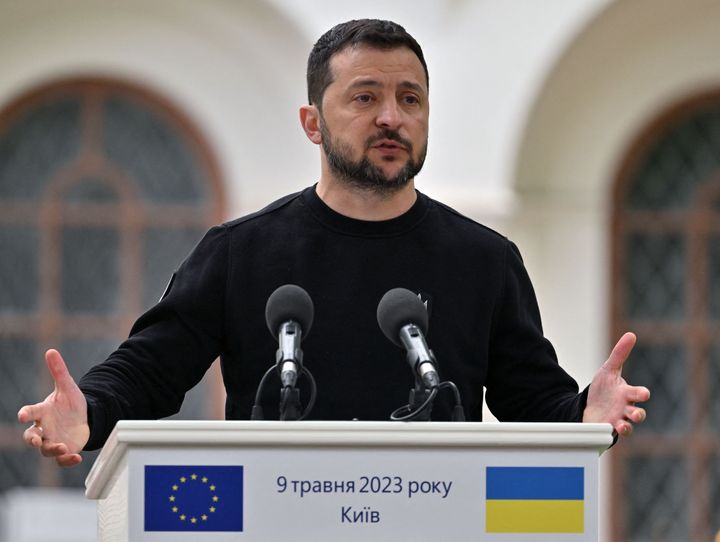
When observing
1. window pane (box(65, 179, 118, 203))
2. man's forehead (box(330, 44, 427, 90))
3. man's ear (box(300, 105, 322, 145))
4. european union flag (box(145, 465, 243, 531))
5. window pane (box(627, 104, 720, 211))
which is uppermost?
window pane (box(627, 104, 720, 211))

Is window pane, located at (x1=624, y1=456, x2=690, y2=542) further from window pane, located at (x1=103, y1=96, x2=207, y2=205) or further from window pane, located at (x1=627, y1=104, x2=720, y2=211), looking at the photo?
window pane, located at (x1=103, y1=96, x2=207, y2=205)

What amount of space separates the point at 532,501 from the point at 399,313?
17.4 inches

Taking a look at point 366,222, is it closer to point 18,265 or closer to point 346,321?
point 346,321

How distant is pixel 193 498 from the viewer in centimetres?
288

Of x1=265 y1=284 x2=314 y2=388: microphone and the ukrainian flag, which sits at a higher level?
x1=265 y1=284 x2=314 y2=388: microphone

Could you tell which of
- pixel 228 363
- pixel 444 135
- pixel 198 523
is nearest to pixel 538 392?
pixel 228 363

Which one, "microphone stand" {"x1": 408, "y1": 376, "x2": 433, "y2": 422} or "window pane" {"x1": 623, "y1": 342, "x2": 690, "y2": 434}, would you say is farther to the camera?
"window pane" {"x1": 623, "y1": 342, "x2": 690, "y2": 434}

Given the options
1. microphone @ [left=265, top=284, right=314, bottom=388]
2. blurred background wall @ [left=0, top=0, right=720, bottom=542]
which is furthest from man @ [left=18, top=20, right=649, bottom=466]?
blurred background wall @ [left=0, top=0, right=720, bottom=542]

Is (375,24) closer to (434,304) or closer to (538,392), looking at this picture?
(434,304)

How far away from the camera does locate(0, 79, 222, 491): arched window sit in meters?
9.34

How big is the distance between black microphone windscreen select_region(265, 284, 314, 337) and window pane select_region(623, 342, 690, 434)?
643 cm

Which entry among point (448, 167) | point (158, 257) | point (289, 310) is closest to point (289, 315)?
point (289, 310)

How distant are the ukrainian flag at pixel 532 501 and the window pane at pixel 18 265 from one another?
6750 millimetres

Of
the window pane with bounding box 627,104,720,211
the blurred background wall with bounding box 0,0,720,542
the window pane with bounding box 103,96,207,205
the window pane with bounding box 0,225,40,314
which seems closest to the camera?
the blurred background wall with bounding box 0,0,720,542
